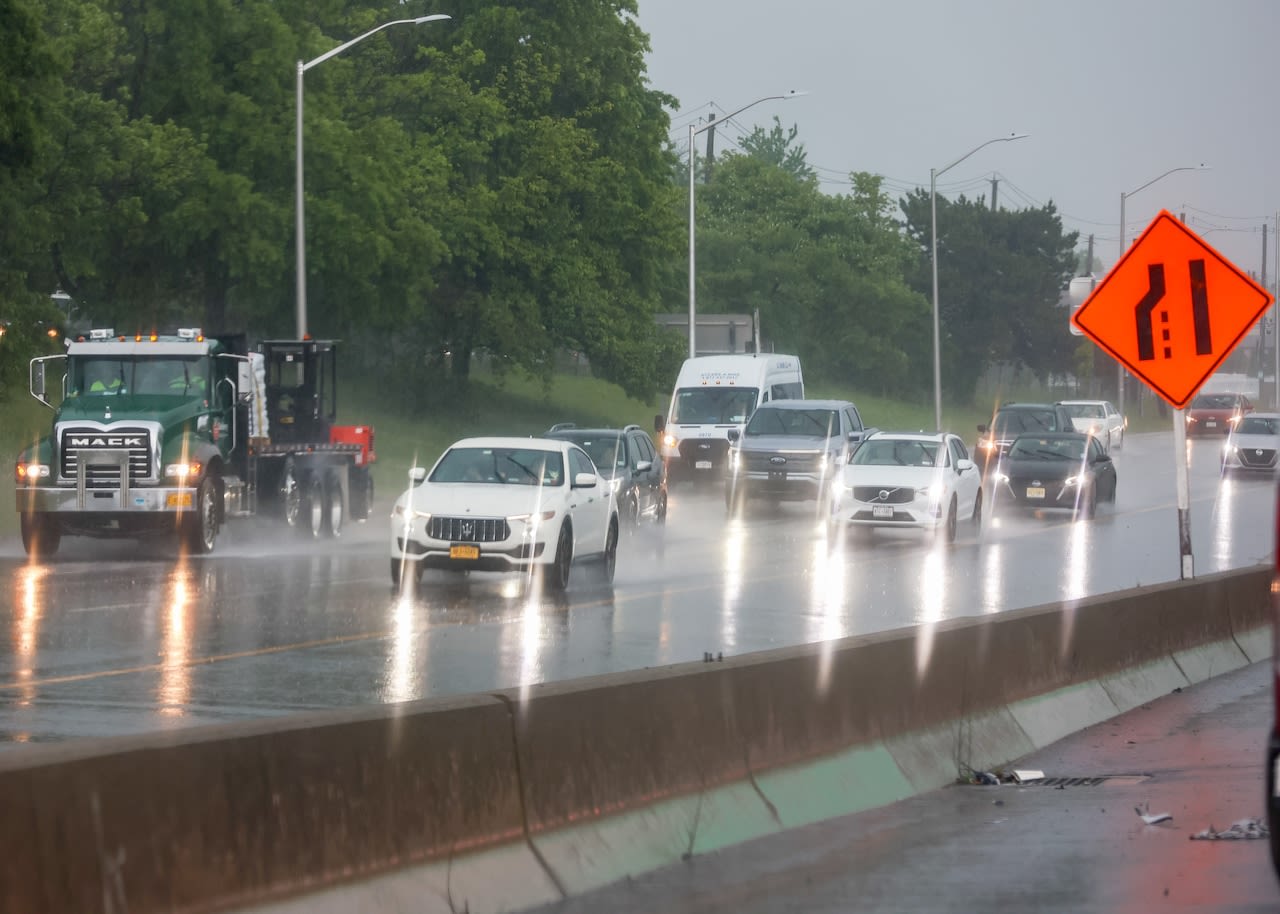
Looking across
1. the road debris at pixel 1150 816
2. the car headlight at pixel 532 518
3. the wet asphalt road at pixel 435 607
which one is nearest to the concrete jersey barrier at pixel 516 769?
the road debris at pixel 1150 816

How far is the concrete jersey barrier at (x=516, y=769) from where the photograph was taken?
5.04 metres

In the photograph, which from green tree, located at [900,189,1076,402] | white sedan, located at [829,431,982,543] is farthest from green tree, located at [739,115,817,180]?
white sedan, located at [829,431,982,543]

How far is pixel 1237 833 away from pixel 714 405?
36598mm

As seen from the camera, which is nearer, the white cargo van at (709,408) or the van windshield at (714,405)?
the white cargo van at (709,408)

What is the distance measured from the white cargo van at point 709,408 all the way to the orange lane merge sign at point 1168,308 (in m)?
27.6

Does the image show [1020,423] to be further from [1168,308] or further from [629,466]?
[1168,308]

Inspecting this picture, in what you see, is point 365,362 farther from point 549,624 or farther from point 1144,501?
point 549,624

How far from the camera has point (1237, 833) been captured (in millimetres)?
8266

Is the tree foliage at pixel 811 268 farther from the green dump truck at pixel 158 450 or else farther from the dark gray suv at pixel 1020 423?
the green dump truck at pixel 158 450

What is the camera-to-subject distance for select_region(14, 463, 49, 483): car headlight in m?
25.0

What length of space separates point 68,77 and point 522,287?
802 inches

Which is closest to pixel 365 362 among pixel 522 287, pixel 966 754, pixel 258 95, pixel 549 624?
pixel 522 287

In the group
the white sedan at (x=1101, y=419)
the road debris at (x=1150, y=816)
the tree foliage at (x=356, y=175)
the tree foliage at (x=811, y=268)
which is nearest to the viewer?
the road debris at (x=1150, y=816)

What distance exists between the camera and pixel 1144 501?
134 ft
